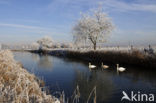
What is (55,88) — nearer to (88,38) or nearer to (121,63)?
(121,63)

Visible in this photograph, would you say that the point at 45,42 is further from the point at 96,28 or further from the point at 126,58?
the point at 126,58

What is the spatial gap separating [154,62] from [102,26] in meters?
15.1

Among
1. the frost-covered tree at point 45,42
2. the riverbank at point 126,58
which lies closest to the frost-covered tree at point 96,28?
the riverbank at point 126,58

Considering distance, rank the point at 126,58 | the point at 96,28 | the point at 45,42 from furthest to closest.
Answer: the point at 45,42, the point at 96,28, the point at 126,58

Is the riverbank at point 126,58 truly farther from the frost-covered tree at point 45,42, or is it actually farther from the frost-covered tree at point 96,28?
the frost-covered tree at point 45,42

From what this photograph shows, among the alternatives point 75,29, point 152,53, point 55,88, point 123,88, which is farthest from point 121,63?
point 75,29

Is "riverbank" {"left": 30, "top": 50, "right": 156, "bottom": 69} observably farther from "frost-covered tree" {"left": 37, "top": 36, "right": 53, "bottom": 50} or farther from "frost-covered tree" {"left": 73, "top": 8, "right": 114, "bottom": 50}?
"frost-covered tree" {"left": 37, "top": 36, "right": 53, "bottom": 50}

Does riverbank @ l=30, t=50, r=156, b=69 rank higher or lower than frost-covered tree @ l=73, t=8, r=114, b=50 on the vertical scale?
lower

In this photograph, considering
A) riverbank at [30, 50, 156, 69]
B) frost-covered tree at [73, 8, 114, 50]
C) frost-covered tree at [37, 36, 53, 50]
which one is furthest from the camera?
frost-covered tree at [37, 36, 53, 50]

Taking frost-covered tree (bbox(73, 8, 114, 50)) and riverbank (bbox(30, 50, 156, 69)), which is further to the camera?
frost-covered tree (bbox(73, 8, 114, 50))

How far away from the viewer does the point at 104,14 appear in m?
27.1

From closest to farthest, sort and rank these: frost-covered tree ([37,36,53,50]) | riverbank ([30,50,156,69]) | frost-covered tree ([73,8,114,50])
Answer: riverbank ([30,50,156,69]) → frost-covered tree ([73,8,114,50]) → frost-covered tree ([37,36,53,50])

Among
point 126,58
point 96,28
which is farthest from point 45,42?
point 126,58

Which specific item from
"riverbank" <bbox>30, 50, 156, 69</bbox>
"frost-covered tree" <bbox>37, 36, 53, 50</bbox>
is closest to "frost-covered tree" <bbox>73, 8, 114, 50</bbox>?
"riverbank" <bbox>30, 50, 156, 69</bbox>
